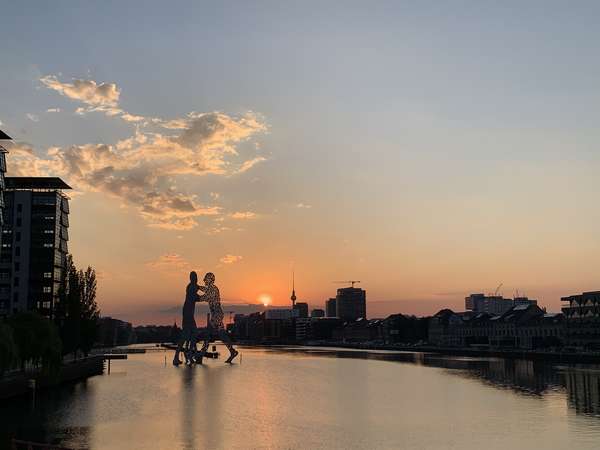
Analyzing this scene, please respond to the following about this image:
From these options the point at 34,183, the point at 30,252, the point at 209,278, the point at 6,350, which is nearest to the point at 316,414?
the point at 6,350

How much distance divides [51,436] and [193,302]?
373ft

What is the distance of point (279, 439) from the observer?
205ft

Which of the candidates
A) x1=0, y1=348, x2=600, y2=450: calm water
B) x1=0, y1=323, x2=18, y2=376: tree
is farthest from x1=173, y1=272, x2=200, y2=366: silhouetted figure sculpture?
x1=0, y1=323, x2=18, y2=376: tree

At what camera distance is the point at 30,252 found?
162 m

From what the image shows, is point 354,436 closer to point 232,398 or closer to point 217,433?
point 217,433

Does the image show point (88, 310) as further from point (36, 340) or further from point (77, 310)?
point (36, 340)

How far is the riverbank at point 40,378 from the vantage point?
82.4 m

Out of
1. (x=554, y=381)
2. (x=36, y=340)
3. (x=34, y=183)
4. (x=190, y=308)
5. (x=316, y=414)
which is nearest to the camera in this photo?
(x=316, y=414)

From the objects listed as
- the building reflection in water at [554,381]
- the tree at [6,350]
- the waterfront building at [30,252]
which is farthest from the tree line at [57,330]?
the building reflection in water at [554,381]

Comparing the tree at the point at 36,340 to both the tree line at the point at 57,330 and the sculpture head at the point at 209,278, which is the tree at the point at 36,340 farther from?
the sculpture head at the point at 209,278

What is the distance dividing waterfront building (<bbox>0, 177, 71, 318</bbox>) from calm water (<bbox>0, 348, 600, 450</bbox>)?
133ft

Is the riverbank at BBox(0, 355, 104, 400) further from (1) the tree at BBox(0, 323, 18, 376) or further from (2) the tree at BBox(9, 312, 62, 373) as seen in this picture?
(1) the tree at BBox(0, 323, 18, 376)

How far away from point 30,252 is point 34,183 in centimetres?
1738

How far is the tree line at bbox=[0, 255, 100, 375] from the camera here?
→ 68750mm
